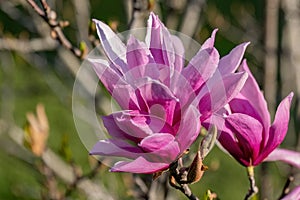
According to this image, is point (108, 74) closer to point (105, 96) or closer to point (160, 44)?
point (160, 44)

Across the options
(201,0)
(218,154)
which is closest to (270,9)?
(201,0)

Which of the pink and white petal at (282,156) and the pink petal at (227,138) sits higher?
the pink petal at (227,138)

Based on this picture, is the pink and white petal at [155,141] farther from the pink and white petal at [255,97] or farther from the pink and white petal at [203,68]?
the pink and white petal at [255,97]

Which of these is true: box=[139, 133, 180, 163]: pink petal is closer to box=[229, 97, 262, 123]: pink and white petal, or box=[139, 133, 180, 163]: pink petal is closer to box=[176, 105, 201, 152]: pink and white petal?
box=[176, 105, 201, 152]: pink and white petal

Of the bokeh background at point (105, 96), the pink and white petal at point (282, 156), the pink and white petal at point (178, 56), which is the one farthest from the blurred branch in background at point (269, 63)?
the pink and white petal at point (178, 56)

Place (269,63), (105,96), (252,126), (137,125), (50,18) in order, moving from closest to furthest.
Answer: (137,125), (252,126), (50,18), (269,63), (105,96)

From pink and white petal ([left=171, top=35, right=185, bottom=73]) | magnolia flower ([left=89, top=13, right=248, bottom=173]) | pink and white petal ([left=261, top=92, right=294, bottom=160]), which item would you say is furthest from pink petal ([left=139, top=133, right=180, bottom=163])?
pink and white petal ([left=261, top=92, right=294, bottom=160])

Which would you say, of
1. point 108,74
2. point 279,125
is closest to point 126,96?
point 108,74
